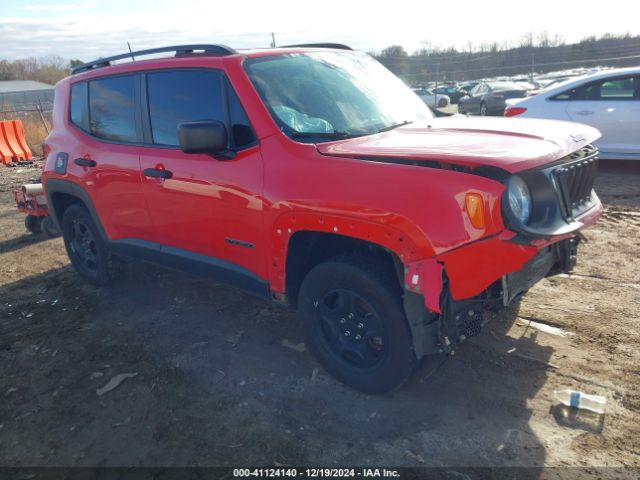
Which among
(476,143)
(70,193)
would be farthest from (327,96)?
(70,193)

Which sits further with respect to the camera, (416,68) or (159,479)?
(416,68)

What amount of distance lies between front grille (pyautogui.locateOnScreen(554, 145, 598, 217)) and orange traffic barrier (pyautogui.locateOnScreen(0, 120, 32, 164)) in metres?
15.0

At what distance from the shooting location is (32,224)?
7.73 meters

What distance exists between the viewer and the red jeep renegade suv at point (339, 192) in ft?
8.94

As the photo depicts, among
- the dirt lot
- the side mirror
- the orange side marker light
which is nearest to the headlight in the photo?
the orange side marker light

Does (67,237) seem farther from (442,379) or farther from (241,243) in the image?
(442,379)

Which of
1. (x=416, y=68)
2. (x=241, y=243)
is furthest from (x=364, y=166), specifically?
(x=416, y=68)

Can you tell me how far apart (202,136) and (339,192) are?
0.96 metres

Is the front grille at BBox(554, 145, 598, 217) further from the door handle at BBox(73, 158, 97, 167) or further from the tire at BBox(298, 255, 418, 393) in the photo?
the door handle at BBox(73, 158, 97, 167)

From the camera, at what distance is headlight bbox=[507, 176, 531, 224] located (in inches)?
108

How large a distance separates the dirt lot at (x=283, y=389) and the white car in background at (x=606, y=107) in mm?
3778

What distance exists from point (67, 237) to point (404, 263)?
14.0 feet

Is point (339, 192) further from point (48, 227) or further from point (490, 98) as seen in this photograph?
point (490, 98)

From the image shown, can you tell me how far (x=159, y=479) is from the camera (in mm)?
2805
